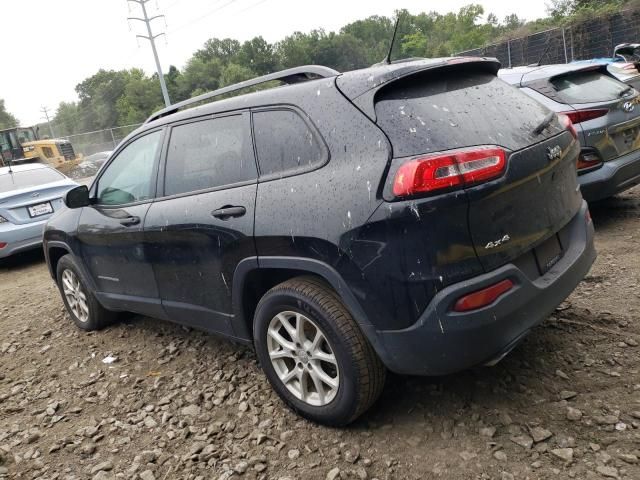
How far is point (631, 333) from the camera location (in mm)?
3188

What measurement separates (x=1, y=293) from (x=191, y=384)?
14.1 feet

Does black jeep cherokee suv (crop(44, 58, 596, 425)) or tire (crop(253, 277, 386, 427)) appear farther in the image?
tire (crop(253, 277, 386, 427))

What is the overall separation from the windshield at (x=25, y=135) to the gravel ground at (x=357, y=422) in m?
27.2

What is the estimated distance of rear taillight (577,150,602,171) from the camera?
15.7ft

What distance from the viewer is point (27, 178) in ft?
27.1

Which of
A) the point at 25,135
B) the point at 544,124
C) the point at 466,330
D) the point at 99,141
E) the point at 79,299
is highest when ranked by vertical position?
the point at 25,135

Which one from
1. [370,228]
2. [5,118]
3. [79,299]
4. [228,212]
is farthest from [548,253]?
[5,118]

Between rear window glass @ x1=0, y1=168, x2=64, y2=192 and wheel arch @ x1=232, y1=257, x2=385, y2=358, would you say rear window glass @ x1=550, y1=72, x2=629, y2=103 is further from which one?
rear window glass @ x1=0, y1=168, x2=64, y2=192

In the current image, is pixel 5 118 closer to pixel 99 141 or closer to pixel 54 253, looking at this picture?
pixel 99 141

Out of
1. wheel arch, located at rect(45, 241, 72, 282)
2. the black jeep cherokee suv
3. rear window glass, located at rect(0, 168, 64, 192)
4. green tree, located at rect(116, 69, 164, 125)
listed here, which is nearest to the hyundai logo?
the black jeep cherokee suv

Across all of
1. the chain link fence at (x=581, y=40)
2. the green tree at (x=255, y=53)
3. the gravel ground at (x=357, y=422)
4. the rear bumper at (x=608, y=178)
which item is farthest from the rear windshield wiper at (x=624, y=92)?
the green tree at (x=255, y=53)

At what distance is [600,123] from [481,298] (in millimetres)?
3364

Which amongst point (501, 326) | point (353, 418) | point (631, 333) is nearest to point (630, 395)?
point (631, 333)

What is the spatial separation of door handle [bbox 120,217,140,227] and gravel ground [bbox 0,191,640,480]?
103 centimetres
